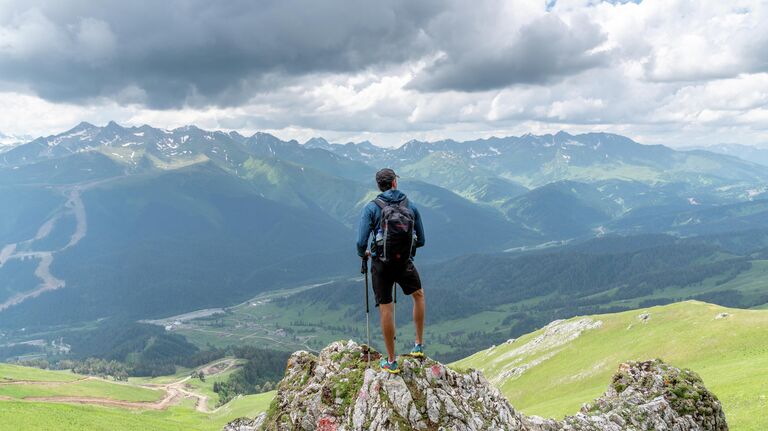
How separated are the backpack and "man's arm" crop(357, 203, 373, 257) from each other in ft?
1.21

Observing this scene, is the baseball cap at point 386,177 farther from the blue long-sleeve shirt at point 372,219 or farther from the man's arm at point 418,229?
the man's arm at point 418,229

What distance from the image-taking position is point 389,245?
16.6 m

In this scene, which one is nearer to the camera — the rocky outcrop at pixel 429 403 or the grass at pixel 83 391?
the rocky outcrop at pixel 429 403

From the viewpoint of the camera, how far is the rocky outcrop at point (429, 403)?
17422 mm

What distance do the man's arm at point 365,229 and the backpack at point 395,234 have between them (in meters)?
0.37

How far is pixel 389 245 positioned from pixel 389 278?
1379 millimetres

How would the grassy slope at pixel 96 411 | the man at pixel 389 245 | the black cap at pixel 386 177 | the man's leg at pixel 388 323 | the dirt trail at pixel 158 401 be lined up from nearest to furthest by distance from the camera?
1. the man at pixel 389 245
2. the man's leg at pixel 388 323
3. the black cap at pixel 386 177
4. the grassy slope at pixel 96 411
5. the dirt trail at pixel 158 401

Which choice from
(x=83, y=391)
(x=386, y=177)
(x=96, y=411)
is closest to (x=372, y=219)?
(x=386, y=177)

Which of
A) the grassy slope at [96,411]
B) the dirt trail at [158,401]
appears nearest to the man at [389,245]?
the grassy slope at [96,411]

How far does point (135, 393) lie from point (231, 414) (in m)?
56.6

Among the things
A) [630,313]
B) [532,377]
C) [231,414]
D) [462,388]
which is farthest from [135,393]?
[462,388]

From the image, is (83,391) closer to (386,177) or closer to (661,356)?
(661,356)

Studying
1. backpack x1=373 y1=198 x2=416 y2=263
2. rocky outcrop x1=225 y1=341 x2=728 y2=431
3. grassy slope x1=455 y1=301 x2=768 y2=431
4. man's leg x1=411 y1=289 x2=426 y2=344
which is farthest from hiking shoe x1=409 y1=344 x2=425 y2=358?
grassy slope x1=455 y1=301 x2=768 y2=431

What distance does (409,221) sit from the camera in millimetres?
16688
